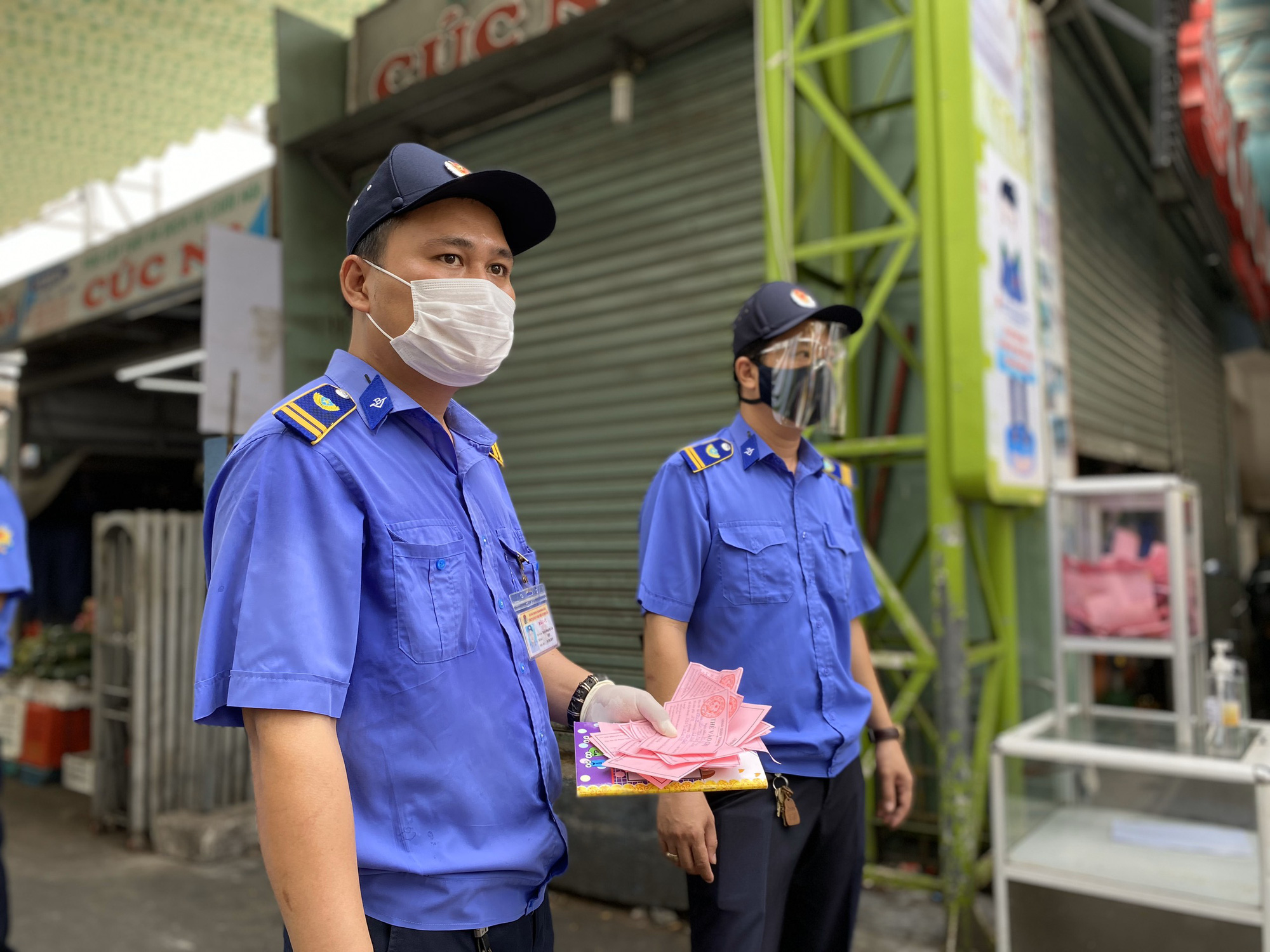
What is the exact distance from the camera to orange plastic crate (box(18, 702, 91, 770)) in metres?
7.25

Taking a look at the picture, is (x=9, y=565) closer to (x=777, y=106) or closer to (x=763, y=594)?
(x=763, y=594)

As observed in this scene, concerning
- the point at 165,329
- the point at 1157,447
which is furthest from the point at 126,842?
the point at 1157,447

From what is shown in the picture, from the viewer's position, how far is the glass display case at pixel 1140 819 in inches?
120

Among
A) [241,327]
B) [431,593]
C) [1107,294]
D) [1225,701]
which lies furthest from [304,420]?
[1107,294]

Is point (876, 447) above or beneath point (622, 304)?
beneath

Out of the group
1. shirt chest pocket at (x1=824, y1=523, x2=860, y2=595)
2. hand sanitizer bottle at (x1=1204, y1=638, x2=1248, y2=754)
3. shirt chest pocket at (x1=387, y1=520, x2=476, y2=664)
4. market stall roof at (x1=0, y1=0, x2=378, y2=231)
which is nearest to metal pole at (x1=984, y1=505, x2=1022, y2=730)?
hand sanitizer bottle at (x1=1204, y1=638, x2=1248, y2=754)

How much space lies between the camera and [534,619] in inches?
66.0

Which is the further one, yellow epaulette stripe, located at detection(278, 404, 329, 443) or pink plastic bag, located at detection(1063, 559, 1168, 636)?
pink plastic bag, located at detection(1063, 559, 1168, 636)

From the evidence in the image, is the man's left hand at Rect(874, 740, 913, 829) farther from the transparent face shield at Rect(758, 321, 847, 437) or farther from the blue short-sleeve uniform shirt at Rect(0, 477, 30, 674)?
the blue short-sleeve uniform shirt at Rect(0, 477, 30, 674)

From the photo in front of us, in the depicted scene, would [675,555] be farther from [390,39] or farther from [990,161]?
[390,39]

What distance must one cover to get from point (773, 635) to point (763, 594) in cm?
11

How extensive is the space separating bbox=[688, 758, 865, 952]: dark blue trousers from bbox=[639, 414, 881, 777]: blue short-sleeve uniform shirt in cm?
10

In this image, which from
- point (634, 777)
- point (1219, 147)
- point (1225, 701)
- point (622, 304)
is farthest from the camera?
point (1219, 147)

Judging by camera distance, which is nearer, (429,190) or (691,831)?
(429,190)
